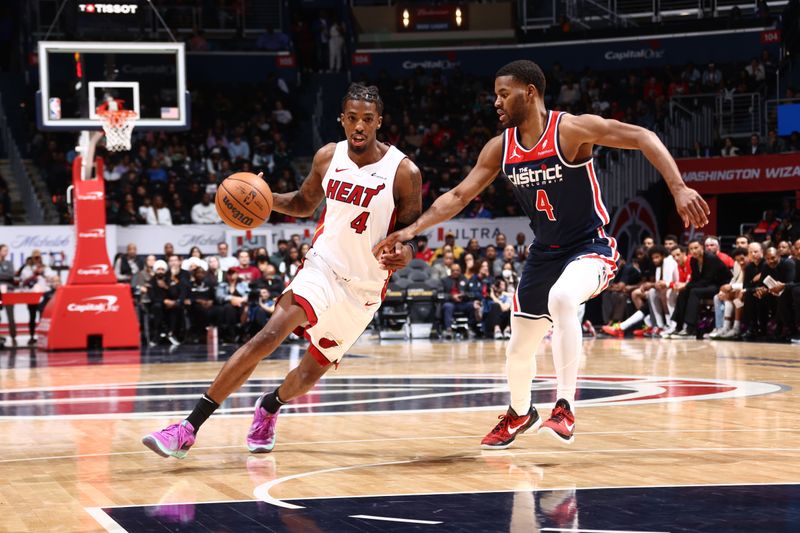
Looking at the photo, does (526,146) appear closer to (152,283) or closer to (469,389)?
(469,389)

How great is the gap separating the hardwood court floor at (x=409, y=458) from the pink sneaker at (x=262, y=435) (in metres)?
0.12

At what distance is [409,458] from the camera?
232 inches

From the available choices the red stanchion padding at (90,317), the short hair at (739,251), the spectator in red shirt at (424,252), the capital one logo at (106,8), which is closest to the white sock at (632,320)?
the short hair at (739,251)

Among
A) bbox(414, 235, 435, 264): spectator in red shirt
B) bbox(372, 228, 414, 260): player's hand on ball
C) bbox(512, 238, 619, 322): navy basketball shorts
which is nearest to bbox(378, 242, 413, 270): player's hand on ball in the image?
bbox(372, 228, 414, 260): player's hand on ball

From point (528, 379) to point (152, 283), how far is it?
12516mm

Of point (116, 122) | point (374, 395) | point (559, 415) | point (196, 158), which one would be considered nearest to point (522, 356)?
point (559, 415)

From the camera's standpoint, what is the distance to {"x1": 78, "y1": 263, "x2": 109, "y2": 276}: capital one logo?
16.0 metres

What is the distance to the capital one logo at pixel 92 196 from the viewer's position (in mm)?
15967

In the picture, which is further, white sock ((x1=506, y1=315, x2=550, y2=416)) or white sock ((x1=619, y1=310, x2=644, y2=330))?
white sock ((x1=619, y1=310, x2=644, y2=330))

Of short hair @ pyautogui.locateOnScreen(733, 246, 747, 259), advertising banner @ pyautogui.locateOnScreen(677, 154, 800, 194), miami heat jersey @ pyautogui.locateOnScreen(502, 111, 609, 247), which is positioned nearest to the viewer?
miami heat jersey @ pyautogui.locateOnScreen(502, 111, 609, 247)

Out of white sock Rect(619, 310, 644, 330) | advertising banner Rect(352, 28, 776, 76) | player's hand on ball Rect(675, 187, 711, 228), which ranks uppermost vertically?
advertising banner Rect(352, 28, 776, 76)

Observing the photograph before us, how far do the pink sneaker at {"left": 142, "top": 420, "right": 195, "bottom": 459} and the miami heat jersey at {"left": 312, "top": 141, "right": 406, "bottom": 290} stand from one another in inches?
48.4

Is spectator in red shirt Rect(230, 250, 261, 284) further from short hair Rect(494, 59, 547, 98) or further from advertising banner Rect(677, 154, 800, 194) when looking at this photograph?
short hair Rect(494, 59, 547, 98)

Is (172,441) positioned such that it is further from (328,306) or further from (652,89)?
(652,89)
